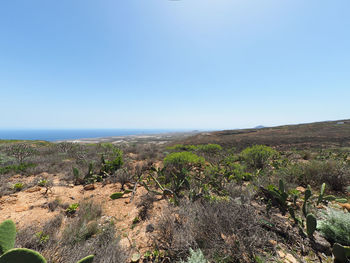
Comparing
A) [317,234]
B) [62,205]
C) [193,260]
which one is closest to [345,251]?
[317,234]

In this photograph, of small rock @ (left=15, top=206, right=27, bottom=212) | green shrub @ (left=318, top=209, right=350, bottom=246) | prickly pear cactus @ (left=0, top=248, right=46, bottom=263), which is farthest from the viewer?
small rock @ (left=15, top=206, right=27, bottom=212)

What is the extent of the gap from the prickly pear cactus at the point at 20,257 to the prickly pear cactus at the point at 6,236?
46 cm

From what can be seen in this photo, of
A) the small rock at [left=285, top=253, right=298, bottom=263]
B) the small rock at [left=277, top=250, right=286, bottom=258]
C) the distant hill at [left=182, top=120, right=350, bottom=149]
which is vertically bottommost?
the distant hill at [left=182, top=120, right=350, bottom=149]

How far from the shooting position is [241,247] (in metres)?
1.81

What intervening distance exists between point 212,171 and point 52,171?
7.55 m

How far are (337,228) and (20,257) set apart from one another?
14.3ft

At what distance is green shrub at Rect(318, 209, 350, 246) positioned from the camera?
1988mm

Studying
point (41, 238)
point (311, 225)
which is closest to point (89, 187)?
point (41, 238)

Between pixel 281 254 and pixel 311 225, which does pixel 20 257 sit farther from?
pixel 311 225

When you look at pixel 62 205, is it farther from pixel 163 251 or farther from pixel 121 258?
pixel 163 251

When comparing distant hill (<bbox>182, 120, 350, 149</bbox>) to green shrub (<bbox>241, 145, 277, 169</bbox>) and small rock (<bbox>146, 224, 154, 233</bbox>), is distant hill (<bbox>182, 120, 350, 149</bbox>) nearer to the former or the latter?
green shrub (<bbox>241, 145, 277, 169</bbox>)

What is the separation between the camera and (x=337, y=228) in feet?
6.81

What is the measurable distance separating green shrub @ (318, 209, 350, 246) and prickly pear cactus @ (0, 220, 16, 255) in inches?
183

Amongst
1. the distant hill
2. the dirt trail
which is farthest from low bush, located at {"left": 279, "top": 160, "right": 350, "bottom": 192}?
the distant hill
